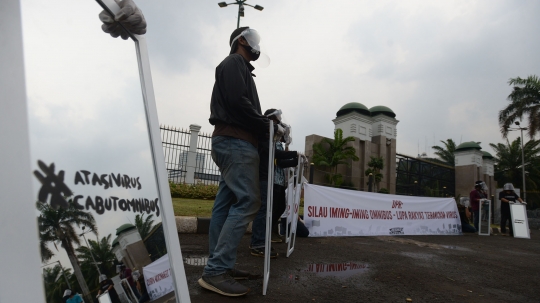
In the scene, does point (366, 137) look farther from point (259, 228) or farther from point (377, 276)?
point (377, 276)

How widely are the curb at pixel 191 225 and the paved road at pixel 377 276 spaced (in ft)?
1.24

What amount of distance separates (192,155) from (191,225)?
8.04 m

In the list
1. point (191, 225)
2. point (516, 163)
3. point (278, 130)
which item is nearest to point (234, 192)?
point (278, 130)

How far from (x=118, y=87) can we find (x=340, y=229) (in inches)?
251

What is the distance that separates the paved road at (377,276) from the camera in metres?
2.53

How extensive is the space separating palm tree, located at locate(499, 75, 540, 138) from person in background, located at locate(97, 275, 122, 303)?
33.4 meters

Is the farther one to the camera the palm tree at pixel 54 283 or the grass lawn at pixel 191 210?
the grass lawn at pixel 191 210

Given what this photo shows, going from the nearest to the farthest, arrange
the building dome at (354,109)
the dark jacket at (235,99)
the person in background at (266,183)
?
the dark jacket at (235,99) → the person in background at (266,183) → the building dome at (354,109)

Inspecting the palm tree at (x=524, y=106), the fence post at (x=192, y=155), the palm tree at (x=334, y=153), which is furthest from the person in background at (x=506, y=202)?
the palm tree at (x=524, y=106)

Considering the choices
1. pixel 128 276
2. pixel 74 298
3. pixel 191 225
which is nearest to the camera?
pixel 74 298

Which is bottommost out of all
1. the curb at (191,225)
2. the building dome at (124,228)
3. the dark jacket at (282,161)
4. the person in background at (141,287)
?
the curb at (191,225)

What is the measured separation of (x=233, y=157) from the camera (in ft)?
7.95

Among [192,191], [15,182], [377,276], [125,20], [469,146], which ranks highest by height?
[469,146]

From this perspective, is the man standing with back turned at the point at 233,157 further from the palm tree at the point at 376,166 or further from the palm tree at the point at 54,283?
the palm tree at the point at 376,166
